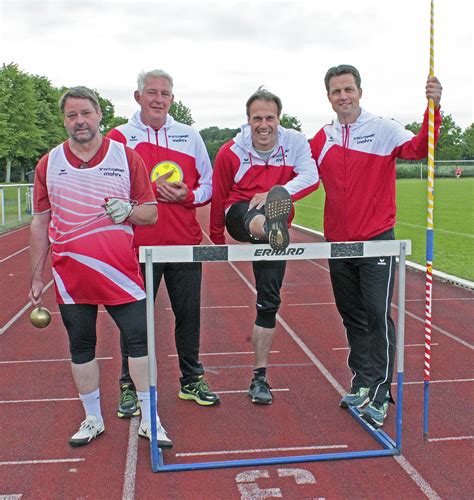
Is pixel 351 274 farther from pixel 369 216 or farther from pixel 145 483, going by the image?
pixel 145 483

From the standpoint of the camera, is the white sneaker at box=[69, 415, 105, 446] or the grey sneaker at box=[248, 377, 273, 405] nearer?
the white sneaker at box=[69, 415, 105, 446]

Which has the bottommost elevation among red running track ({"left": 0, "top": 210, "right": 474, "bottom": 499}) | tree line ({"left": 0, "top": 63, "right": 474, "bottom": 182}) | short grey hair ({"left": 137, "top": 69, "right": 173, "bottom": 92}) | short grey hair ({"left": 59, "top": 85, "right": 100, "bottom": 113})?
red running track ({"left": 0, "top": 210, "right": 474, "bottom": 499})

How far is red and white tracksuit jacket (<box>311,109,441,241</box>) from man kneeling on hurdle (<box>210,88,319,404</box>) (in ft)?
0.66

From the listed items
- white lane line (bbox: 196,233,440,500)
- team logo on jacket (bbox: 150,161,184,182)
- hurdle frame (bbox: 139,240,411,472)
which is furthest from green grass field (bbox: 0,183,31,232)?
hurdle frame (bbox: 139,240,411,472)

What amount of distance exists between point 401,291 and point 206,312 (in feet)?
13.7

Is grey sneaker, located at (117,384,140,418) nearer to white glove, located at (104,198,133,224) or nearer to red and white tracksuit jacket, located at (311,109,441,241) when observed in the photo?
white glove, located at (104,198,133,224)

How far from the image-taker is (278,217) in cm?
337

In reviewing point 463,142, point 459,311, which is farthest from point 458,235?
point 463,142

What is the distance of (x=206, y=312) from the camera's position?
7.55m

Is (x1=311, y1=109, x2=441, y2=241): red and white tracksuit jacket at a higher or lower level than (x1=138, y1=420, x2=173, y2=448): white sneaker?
higher

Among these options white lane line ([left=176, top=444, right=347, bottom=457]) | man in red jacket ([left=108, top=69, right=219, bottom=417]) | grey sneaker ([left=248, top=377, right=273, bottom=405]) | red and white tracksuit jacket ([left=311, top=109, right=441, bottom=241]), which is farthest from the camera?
grey sneaker ([left=248, top=377, right=273, bottom=405])

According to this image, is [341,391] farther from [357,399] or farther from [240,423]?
[240,423]

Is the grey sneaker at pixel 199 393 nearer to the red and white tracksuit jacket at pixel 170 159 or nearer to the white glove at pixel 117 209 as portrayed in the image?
the red and white tracksuit jacket at pixel 170 159

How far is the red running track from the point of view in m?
3.24
